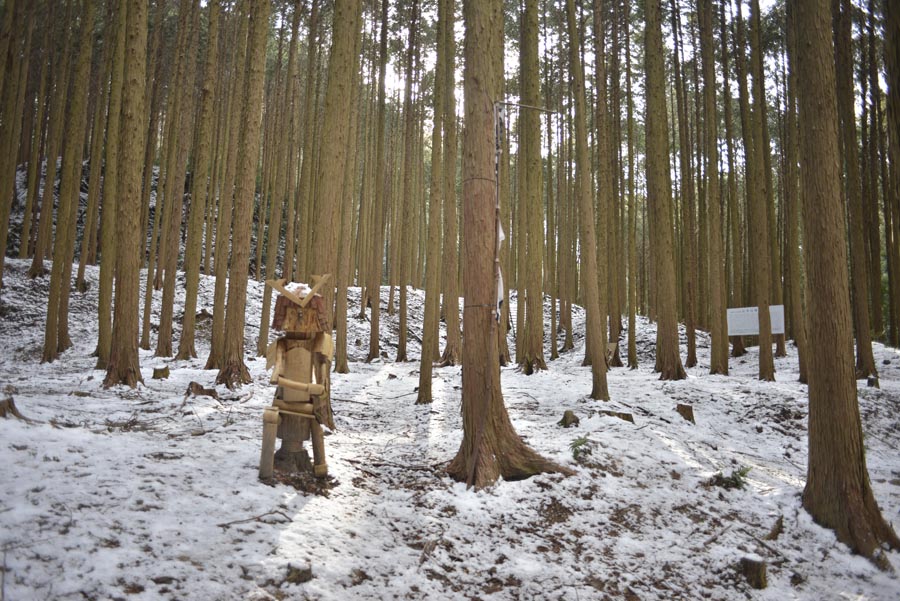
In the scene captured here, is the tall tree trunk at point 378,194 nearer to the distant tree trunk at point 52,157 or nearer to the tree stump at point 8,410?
the distant tree trunk at point 52,157

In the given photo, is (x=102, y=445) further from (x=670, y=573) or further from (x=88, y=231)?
(x=88, y=231)

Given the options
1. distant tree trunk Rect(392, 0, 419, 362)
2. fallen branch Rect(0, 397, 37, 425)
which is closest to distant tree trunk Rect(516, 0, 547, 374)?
distant tree trunk Rect(392, 0, 419, 362)

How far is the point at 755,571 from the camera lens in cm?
359

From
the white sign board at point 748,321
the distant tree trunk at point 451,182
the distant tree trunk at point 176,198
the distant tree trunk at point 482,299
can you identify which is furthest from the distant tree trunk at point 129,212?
the white sign board at point 748,321

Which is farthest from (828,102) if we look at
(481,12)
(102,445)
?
(102,445)

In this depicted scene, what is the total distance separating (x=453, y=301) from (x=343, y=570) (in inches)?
343

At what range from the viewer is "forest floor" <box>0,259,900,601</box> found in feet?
9.10

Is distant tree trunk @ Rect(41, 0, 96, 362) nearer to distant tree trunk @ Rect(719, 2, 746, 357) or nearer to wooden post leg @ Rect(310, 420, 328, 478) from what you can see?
wooden post leg @ Rect(310, 420, 328, 478)

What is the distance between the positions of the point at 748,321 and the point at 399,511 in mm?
11189

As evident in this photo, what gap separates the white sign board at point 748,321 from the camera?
1137 centimetres

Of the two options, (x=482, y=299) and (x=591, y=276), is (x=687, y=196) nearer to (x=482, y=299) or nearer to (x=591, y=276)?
(x=591, y=276)

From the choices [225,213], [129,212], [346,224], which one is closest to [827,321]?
[129,212]

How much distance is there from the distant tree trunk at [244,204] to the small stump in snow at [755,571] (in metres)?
7.30

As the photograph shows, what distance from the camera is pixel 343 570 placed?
308 cm
